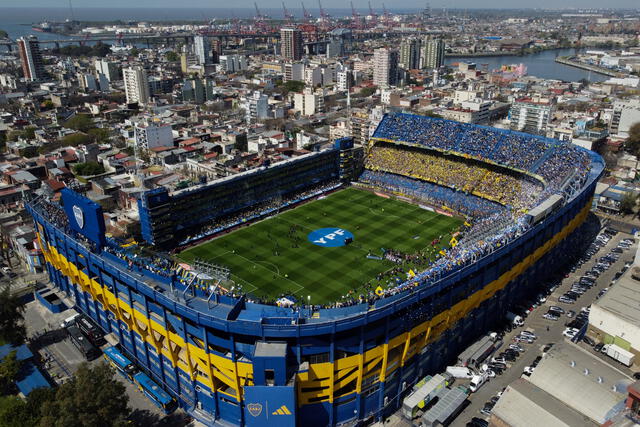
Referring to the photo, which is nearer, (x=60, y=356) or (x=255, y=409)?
(x=255, y=409)

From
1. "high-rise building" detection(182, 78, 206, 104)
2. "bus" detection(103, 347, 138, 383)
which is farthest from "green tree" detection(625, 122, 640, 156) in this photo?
"high-rise building" detection(182, 78, 206, 104)

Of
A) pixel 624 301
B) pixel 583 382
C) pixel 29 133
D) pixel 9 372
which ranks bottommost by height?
pixel 9 372

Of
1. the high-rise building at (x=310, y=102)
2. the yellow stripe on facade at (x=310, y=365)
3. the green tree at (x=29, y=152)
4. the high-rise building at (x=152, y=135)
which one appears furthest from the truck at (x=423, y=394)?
the high-rise building at (x=310, y=102)

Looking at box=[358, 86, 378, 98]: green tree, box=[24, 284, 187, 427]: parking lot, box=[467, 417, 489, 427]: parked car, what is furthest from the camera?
box=[358, 86, 378, 98]: green tree

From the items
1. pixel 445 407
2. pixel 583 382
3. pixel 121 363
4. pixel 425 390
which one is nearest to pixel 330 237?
pixel 425 390

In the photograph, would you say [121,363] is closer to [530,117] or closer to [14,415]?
[14,415]

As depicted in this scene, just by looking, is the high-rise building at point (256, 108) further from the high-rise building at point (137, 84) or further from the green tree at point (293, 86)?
the high-rise building at point (137, 84)

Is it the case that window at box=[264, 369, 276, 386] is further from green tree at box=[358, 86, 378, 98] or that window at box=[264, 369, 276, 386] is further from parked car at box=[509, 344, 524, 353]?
green tree at box=[358, 86, 378, 98]
